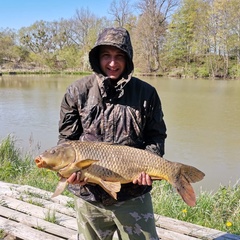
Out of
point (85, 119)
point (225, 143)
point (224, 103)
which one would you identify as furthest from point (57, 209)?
point (224, 103)

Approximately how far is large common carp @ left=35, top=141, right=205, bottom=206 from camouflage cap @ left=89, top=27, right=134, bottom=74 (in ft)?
1.35

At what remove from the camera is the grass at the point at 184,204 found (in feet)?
9.20

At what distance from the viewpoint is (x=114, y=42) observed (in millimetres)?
1555

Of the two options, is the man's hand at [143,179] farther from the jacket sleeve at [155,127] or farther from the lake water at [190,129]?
the lake water at [190,129]

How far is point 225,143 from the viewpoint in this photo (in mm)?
6738

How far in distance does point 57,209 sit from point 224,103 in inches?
412

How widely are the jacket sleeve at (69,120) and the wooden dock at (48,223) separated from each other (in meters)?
0.91

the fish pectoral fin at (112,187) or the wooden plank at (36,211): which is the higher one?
the fish pectoral fin at (112,187)

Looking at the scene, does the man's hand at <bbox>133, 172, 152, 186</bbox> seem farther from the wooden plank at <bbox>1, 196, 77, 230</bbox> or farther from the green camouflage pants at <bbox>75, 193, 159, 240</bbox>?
the wooden plank at <bbox>1, 196, 77, 230</bbox>

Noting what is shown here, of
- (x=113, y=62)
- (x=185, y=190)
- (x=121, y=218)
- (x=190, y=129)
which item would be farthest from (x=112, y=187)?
(x=190, y=129)

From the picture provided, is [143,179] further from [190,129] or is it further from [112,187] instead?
[190,129]

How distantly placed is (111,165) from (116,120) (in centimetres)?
22

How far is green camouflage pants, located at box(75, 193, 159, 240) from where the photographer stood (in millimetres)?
1572

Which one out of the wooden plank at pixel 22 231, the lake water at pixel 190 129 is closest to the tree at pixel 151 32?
the lake water at pixel 190 129
